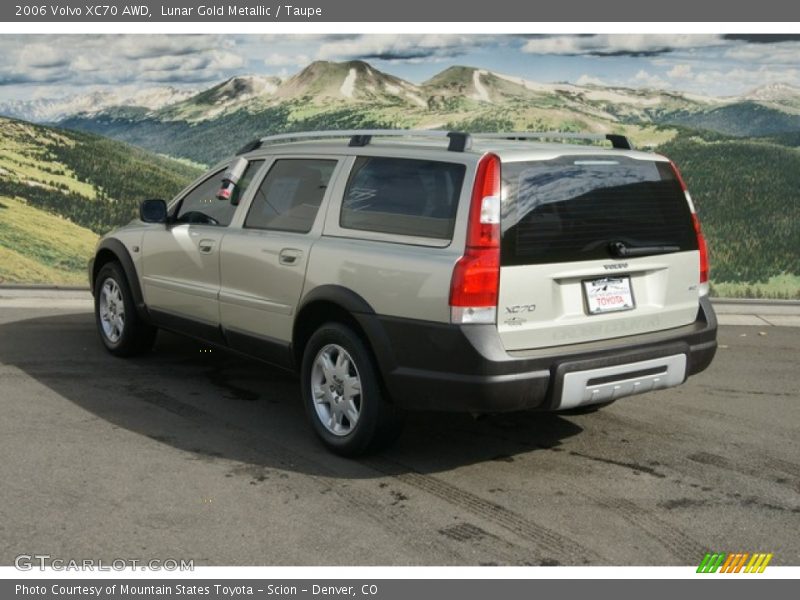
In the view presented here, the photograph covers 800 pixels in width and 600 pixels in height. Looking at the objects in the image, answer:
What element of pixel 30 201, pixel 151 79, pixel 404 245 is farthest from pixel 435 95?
pixel 404 245

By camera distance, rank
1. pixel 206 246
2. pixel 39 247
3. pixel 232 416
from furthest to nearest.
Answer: pixel 39 247
pixel 206 246
pixel 232 416

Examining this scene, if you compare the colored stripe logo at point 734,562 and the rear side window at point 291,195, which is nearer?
the colored stripe logo at point 734,562

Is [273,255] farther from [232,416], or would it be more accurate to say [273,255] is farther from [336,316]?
[232,416]

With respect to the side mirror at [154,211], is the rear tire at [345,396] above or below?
below

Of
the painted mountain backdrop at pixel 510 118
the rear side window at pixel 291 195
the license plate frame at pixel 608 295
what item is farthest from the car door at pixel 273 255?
the painted mountain backdrop at pixel 510 118

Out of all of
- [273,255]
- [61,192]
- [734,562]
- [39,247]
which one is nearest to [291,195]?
[273,255]

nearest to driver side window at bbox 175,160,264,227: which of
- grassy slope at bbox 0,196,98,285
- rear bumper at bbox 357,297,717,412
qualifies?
rear bumper at bbox 357,297,717,412

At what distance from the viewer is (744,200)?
43.5 ft

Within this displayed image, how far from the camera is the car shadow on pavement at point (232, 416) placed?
18.0ft

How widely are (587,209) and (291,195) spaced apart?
1873 mm

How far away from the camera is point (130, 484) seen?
4980 mm

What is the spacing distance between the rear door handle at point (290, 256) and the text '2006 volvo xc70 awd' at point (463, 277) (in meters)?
0.01

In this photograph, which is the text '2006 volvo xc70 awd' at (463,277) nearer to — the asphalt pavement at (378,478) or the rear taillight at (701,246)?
the rear taillight at (701,246)

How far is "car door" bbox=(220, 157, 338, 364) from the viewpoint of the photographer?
5.80 meters
